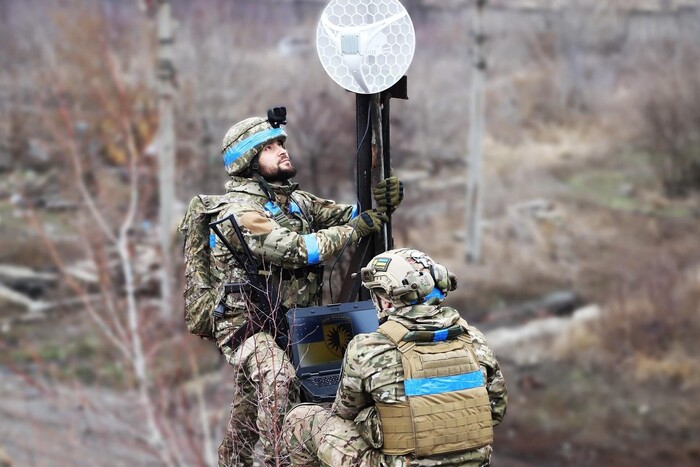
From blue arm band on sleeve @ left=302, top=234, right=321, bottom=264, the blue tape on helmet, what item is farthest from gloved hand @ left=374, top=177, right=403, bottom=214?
the blue tape on helmet

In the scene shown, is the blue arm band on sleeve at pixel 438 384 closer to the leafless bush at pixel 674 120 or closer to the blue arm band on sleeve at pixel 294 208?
the blue arm band on sleeve at pixel 294 208

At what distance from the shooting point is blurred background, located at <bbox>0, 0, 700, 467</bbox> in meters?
19.5

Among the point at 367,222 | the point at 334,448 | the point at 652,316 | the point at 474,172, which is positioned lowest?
the point at 652,316

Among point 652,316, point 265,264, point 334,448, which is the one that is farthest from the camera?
point 652,316

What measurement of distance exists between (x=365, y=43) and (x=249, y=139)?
30.4 inches

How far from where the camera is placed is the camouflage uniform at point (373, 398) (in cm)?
426

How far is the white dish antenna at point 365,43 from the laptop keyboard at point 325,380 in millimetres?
1423

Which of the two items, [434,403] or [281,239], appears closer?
[434,403]

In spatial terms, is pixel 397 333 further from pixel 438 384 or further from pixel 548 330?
pixel 548 330

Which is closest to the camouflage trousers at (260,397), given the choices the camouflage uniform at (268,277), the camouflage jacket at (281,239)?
the camouflage uniform at (268,277)

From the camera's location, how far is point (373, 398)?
170 inches

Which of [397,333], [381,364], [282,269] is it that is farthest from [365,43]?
[381,364]

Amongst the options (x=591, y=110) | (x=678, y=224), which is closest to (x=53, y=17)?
(x=591, y=110)

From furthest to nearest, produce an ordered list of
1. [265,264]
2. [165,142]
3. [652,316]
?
[652,316] → [165,142] → [265,264]
